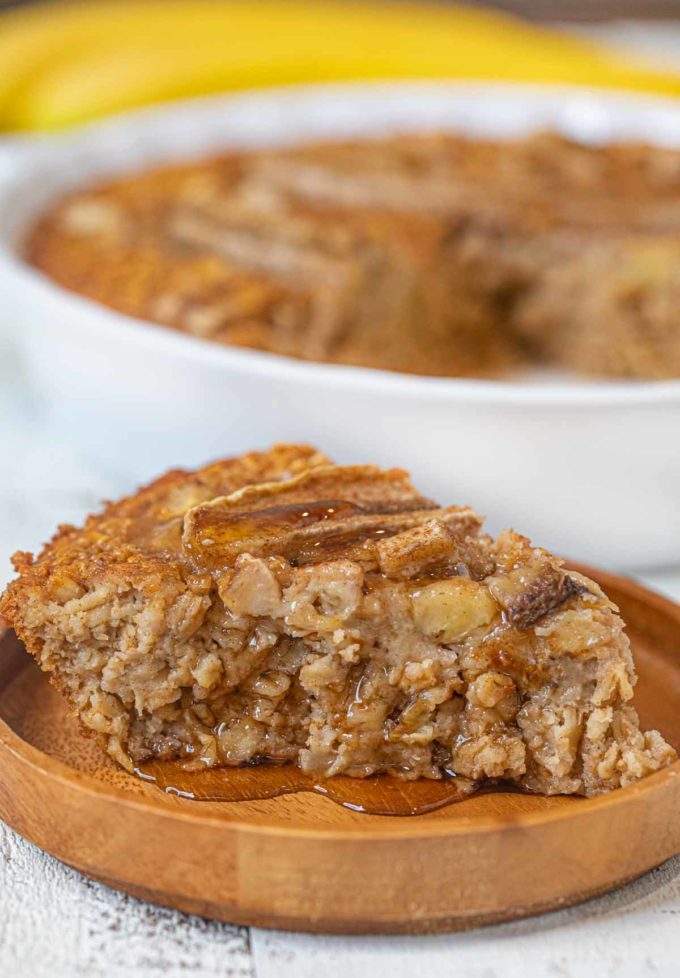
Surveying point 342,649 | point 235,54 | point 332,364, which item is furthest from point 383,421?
point 235,54

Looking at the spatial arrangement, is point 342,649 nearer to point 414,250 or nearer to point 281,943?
point 281,943

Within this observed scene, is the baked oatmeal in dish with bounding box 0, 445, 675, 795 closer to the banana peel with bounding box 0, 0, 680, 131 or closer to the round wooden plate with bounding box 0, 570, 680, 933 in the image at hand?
Answer: the round wooden plate with bounding box 0, 570, 680, 933

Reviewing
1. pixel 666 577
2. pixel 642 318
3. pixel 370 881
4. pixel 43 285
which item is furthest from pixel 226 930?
pixel 642 318

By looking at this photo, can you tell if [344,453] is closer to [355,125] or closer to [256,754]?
[256,754]

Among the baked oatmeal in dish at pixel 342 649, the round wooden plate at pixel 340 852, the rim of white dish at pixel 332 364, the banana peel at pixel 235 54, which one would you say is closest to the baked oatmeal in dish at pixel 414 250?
the rim of white dish at pixel 332 364

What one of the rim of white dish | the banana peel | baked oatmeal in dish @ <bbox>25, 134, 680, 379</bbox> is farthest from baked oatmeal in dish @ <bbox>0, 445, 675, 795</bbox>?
the banana peel

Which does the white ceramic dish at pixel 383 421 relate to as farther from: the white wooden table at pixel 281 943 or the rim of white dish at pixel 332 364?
the white wooden table at pixel 281 943
